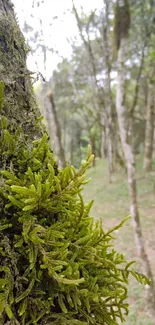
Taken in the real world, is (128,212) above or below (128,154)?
above

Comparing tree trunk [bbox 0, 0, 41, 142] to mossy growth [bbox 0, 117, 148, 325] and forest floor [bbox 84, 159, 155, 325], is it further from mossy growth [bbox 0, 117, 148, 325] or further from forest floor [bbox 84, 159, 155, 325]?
forest floor [bbox 84, 159, 155, 325]

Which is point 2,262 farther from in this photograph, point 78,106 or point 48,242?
point 78,106

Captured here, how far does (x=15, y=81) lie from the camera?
125 centimetres

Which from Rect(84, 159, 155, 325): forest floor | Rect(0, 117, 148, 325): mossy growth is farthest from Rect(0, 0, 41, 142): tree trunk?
Rect(84, 159, 155, 325): forest floor

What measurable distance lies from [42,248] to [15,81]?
69 centimetres

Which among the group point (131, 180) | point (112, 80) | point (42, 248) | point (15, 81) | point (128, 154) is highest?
point (112, 80)

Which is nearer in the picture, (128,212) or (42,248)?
(42,248)

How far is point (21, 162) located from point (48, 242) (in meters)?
0.32

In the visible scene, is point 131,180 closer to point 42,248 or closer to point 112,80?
point 42,248

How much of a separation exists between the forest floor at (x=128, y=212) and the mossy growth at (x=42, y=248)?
5855 millimetres

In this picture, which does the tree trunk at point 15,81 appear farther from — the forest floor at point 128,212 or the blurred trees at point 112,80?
the forest floor at point 128,212

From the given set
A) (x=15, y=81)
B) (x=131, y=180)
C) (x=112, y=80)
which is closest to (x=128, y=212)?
(x=131, y=180)

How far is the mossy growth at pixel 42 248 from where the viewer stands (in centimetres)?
100

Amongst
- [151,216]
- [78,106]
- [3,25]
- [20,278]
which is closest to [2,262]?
[20,278]
